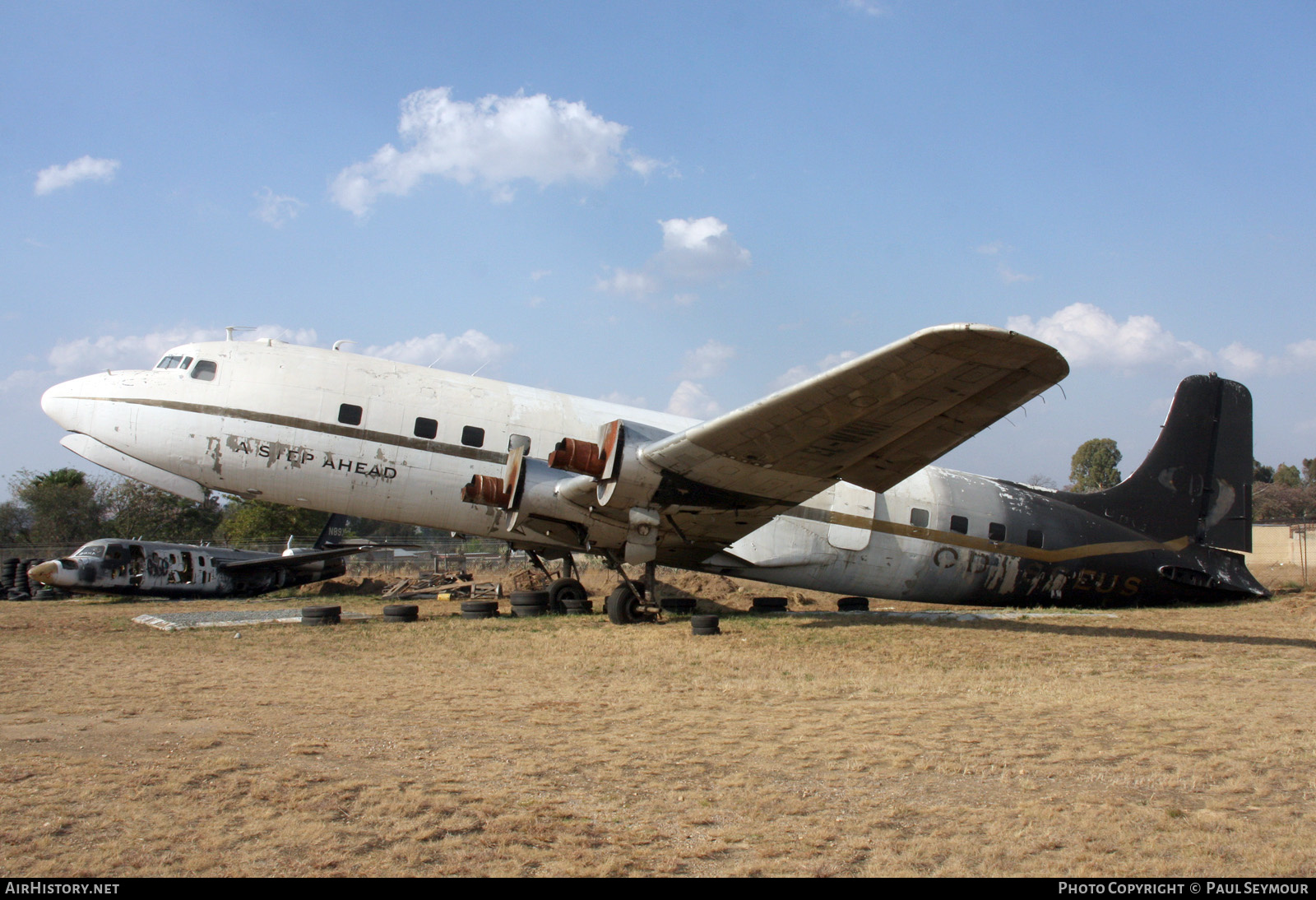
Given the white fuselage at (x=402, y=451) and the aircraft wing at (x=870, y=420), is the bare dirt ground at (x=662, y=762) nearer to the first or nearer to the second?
the aircraft wing at (x=870, y=420)

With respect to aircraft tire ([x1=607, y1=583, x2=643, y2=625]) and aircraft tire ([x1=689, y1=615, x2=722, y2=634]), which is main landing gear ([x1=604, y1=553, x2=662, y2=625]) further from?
aircraft tire ([x1=689, y1=615, x2=722, y2=634])

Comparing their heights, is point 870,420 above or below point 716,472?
above

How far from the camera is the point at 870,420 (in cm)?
1096

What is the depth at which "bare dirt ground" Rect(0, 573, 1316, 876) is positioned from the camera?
3.54 metres

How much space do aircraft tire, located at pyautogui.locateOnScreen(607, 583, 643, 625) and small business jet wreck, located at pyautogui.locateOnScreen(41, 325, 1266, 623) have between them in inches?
1.6

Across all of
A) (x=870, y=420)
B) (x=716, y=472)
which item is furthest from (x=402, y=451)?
(x=870, y=420)

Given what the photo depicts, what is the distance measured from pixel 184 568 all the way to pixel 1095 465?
86390 millimetres

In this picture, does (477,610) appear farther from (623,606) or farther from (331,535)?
(331,535)

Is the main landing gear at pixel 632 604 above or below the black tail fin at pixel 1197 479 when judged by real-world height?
below

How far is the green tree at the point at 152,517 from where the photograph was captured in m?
50.5

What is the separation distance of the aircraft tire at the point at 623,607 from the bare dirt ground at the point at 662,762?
9.69ft

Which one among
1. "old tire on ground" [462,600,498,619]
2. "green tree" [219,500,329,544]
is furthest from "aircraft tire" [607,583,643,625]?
"green tree" [219,500,329,544]

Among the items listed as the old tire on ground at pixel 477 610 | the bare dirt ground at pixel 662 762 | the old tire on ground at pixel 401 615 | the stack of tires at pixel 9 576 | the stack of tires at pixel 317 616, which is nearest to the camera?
the bare dirt ground at pixel 662 762

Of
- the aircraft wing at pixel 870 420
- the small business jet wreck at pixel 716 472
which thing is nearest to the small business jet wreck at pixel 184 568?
the small business jet wreck at pixel 716 472
